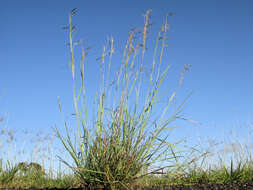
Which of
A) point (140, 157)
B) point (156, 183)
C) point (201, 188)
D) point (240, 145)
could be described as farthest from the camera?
point (240, 145)

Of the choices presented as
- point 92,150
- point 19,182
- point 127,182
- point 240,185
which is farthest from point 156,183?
point 19,182

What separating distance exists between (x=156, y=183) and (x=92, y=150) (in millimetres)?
1402


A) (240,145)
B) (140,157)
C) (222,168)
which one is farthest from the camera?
(240,145)

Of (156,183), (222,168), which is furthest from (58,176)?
(222,168)

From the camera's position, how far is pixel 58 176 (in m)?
3.72

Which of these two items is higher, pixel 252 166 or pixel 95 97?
pixel 95 97

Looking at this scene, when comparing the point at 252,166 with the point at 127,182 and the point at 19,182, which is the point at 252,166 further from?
the point at 19,182

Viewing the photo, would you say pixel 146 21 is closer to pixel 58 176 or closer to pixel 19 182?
pixel 58 176

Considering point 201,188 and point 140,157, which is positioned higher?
point 140,157

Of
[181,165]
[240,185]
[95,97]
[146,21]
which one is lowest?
[240,185]

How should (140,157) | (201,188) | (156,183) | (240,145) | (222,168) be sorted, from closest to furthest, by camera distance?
(140,157)
(201,188)
(156,183)
(222,168)
(240,145)

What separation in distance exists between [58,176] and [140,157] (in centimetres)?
199

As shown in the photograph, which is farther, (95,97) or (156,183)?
(156,183)

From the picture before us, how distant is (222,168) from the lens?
368 cm
